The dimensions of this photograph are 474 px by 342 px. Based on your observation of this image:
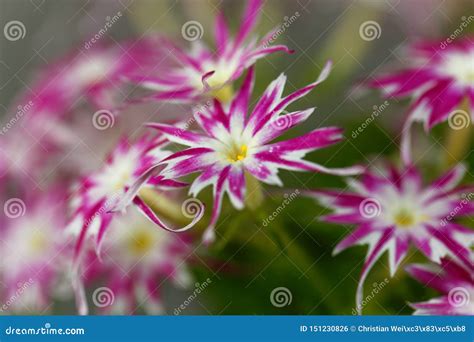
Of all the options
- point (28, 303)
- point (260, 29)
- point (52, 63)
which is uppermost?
point (260, 29)

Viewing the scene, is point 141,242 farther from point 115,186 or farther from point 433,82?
point 433,82

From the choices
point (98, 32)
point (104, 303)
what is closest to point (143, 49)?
point (98, 32)

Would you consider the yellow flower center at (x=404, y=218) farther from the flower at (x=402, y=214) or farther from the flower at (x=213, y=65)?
the flower at (x=213, y=65)

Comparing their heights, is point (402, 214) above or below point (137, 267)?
above

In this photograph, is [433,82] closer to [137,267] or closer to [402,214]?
[402,214]

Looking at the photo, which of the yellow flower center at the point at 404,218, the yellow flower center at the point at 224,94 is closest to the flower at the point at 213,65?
the yellow flower center at the point at 224,94

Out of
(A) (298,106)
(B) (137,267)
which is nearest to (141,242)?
(B) (137,267)

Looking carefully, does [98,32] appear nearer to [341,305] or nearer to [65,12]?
[65,12]
